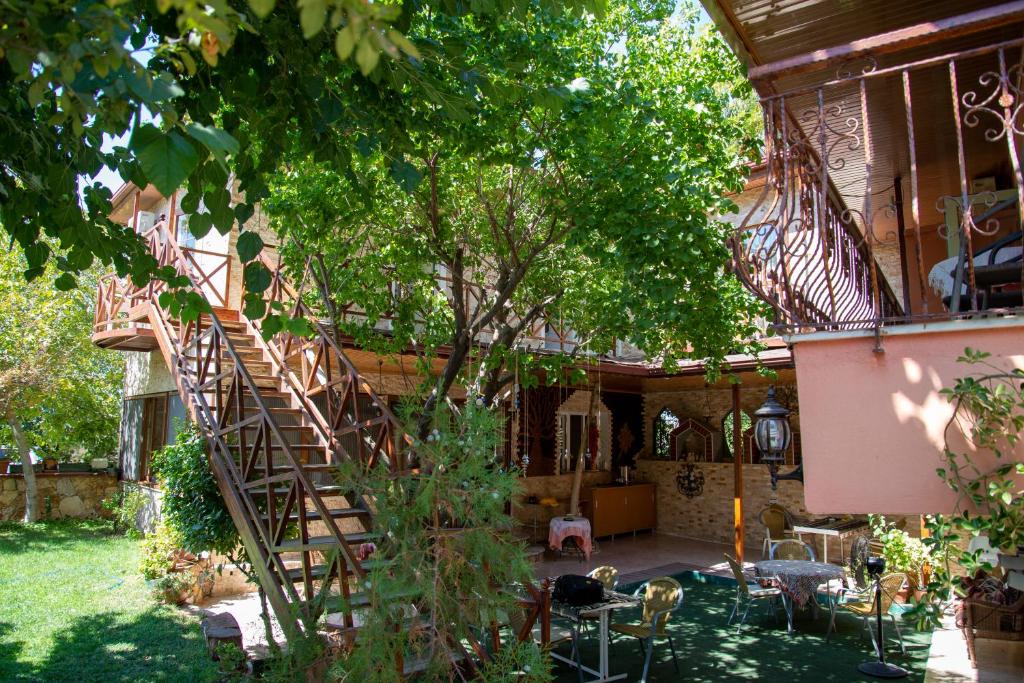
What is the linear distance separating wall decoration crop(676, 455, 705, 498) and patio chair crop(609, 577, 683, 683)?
26.2ft

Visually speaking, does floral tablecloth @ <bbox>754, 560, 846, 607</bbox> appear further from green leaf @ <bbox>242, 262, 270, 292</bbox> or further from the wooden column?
green leaf @ <bbox>242, 262, 270, 292</bbox>

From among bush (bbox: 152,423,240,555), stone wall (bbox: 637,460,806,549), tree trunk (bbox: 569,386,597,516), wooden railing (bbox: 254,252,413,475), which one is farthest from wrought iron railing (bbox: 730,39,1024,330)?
stone wall (bbox: 637,460,806,549)

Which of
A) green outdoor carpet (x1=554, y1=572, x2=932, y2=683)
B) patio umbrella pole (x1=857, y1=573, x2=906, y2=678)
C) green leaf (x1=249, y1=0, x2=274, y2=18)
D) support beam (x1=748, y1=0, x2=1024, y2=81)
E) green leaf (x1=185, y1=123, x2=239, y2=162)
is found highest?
support beam (x1=748, y1=0, x2=1024, y2=81)

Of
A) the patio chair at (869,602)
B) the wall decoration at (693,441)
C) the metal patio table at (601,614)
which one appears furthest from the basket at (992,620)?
the wall decoration at (693,441)

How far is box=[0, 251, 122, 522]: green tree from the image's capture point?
12539 mm

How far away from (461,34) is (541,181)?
2.19 meters

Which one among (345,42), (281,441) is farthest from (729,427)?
(345,42)

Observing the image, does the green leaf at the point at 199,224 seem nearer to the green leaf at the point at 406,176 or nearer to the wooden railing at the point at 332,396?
the green leaf at the point at 406,176

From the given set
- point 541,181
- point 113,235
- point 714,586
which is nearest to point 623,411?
point 714,586

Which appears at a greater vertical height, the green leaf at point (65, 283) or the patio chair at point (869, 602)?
the green leaf at point (65, 283)

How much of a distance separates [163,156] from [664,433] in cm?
1482

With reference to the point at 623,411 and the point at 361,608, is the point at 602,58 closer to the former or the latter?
the point at 361,608

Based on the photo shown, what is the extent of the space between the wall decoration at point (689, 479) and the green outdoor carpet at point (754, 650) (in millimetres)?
5580

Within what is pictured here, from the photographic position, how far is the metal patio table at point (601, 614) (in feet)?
20.5
